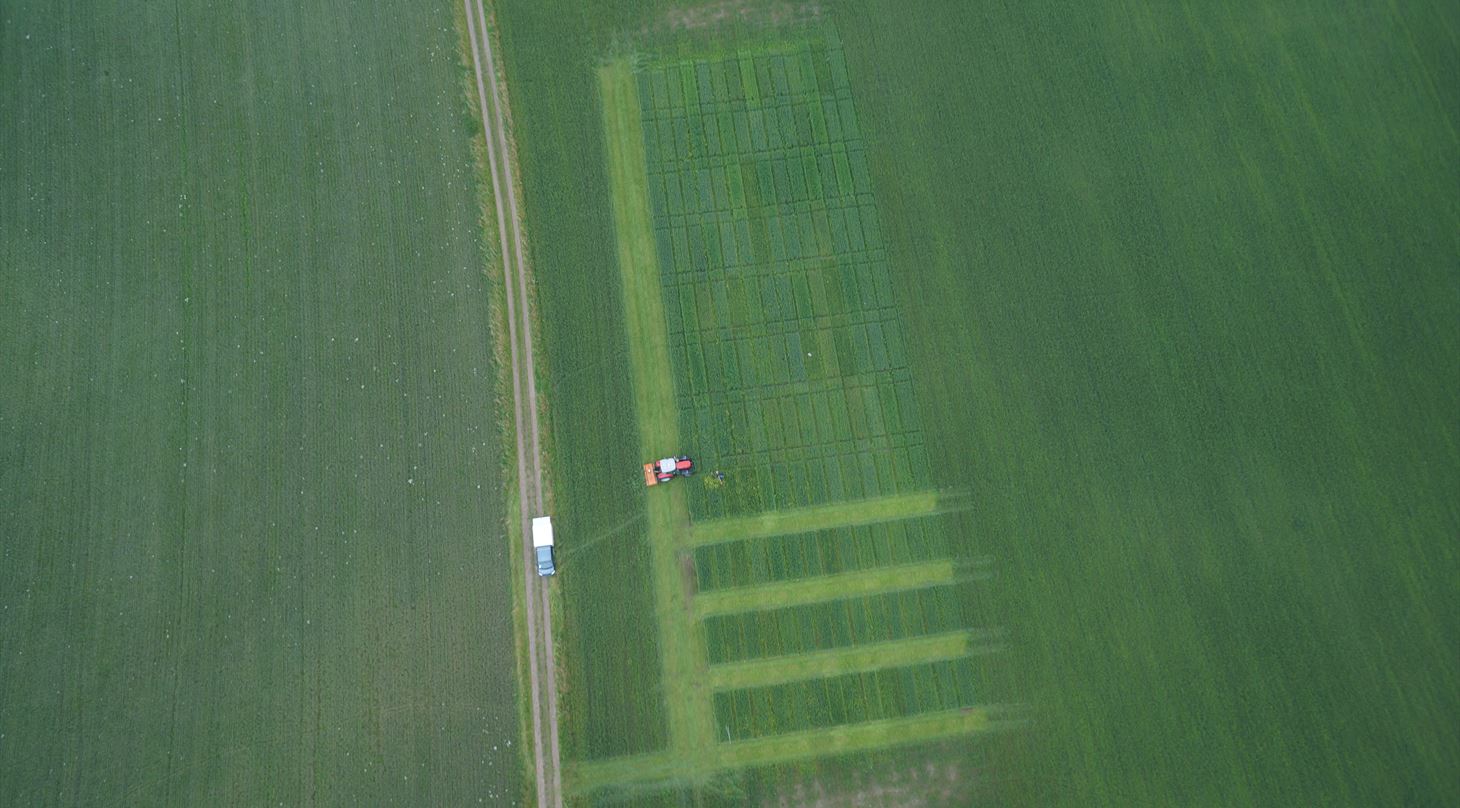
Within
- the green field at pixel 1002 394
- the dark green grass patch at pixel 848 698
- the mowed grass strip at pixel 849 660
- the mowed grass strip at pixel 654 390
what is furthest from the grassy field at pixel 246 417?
the dark green grass patch at pixel 848 698

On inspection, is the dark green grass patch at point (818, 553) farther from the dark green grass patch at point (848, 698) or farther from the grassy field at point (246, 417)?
the grassy field at point (246, 417)

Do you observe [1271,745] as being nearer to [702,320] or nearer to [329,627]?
[702,320]

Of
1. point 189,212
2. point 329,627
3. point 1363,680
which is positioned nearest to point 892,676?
point 1363,680

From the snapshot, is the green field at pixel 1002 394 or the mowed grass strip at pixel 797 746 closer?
the mowed grass strip at pixel 797 746

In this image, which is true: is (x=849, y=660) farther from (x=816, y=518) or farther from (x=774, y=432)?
(x=774, y=432)

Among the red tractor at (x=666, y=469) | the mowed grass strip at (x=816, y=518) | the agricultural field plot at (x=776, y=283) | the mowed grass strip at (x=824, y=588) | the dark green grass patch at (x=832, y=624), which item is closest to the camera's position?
the dark green grass patch at (x=832, y=624)

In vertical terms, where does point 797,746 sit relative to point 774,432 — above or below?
below

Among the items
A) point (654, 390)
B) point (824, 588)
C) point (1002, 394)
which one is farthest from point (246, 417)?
point (1002, 394)
